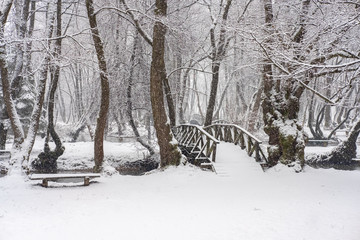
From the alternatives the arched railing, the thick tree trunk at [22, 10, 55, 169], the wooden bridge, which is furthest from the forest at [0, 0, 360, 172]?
the wooden bridge

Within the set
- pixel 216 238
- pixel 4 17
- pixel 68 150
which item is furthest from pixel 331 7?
pixel 68 150

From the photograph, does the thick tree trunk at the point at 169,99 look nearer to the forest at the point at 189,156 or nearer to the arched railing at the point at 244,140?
the forest at the point at 189,156

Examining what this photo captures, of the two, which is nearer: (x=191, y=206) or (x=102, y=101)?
(x=191, y=206)

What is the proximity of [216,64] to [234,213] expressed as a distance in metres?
10.7

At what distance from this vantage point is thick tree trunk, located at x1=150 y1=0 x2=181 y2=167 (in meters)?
11.7

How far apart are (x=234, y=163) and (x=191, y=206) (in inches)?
186

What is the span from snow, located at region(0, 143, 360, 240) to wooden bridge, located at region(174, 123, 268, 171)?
98cm

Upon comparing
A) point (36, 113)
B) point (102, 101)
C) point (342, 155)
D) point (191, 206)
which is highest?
point (102, 101)

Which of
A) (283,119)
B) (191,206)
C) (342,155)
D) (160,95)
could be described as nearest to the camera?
(191,206)

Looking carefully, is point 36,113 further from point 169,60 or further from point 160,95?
point 169,60

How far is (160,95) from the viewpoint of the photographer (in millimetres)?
11773

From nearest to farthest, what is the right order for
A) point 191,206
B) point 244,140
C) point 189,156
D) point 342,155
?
point 191,206 < point 244,140 < point 189,156 < point 342,155

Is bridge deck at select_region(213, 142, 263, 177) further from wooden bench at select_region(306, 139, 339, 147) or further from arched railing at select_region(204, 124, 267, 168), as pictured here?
wooden bench at select_region(306, 139, 339, 147)

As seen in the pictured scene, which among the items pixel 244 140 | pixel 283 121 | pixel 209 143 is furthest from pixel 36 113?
pixel 283 121
